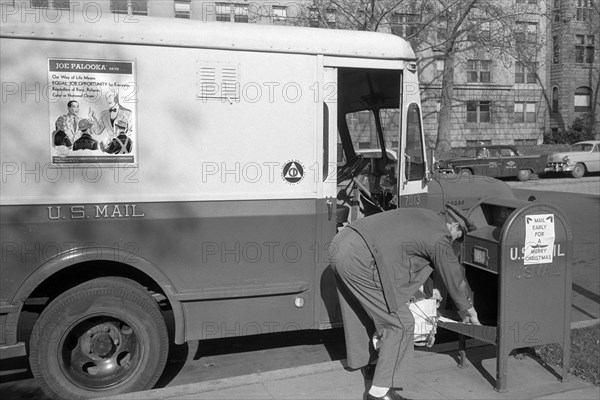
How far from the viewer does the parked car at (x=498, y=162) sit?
25181mm

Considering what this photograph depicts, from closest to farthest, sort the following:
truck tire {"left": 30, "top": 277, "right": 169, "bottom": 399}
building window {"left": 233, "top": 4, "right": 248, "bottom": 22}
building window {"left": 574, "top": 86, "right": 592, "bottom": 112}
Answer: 1. truck tire {"left": 30, "top": 277, "right": 169, "bottom": 399}
2. building window {"left": 233, "top": 4, "right": 248, "bottom": 22}
3. building window {"left": 574, "top": 86, "right": 592, "bottom": 112}

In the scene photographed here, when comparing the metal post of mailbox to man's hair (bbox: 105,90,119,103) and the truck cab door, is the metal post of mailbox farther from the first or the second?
man's hair (bbox: 105,90,119,103)

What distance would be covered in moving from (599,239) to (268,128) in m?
9.43

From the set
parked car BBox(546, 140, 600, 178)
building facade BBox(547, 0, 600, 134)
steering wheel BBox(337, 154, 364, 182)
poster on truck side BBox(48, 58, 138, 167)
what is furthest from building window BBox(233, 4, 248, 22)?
building facade BBox(547, 0, 600, 134)

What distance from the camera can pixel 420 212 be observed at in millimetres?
4359

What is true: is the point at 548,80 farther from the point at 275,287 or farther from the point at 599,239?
the point at 275,287

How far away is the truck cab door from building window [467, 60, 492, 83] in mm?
37022

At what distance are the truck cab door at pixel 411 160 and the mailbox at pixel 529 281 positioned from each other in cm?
96

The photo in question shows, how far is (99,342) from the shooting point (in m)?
4.57

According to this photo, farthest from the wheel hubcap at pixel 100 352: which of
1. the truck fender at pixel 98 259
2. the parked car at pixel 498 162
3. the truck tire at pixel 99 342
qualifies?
the parked car at pixel 498 162

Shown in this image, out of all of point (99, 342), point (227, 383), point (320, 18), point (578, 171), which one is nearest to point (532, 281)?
point (227, 383)

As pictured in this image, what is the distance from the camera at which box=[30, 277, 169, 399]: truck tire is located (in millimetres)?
4336

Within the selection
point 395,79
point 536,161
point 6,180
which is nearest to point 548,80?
point 536,161

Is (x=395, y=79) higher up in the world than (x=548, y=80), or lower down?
lower down
